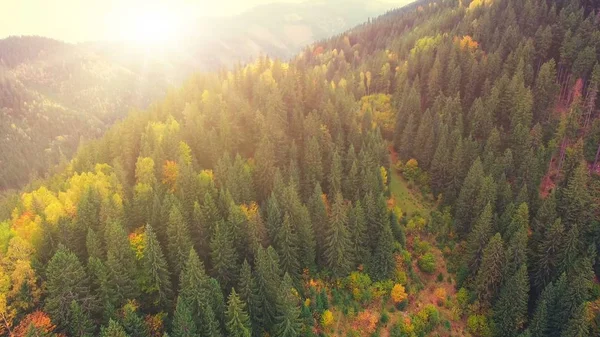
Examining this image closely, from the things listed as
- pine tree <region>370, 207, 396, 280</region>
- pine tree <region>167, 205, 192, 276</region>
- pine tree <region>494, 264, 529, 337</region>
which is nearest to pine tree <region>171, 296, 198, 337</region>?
pine tree <region>167, 205, 192, 276</region>

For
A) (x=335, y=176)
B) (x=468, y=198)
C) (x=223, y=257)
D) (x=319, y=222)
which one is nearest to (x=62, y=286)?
(x=223, y=257)

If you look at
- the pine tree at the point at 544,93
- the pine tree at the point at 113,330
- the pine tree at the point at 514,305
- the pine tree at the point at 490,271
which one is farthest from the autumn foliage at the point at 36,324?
the pine tree at the point at 544,93

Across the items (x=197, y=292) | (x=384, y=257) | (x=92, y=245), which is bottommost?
(x=384, y=257)

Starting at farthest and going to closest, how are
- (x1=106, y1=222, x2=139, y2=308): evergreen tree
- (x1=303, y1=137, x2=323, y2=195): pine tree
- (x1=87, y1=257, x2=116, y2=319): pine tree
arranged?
1. (x1=303, y1=137, x2=323, y2=195): pine tree
2. (x1=106, y1=222, x2=139, y2=308): evergreen tree
3. (x1=87, y1=257, x2=116, y2=319): pine tree

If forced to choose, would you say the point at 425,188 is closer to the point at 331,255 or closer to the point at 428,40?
the point at 331,255

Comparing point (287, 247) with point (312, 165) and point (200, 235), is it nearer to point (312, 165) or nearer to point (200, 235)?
point (200, 235)

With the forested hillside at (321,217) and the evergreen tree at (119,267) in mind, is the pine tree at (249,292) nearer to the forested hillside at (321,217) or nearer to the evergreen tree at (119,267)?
the forested hillside at (321,217)

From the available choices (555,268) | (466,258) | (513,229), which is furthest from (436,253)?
(555,268)

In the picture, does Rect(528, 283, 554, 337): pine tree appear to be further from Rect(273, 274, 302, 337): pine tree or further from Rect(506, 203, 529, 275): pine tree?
Rect(273, 274, 302, 337): pine tree
